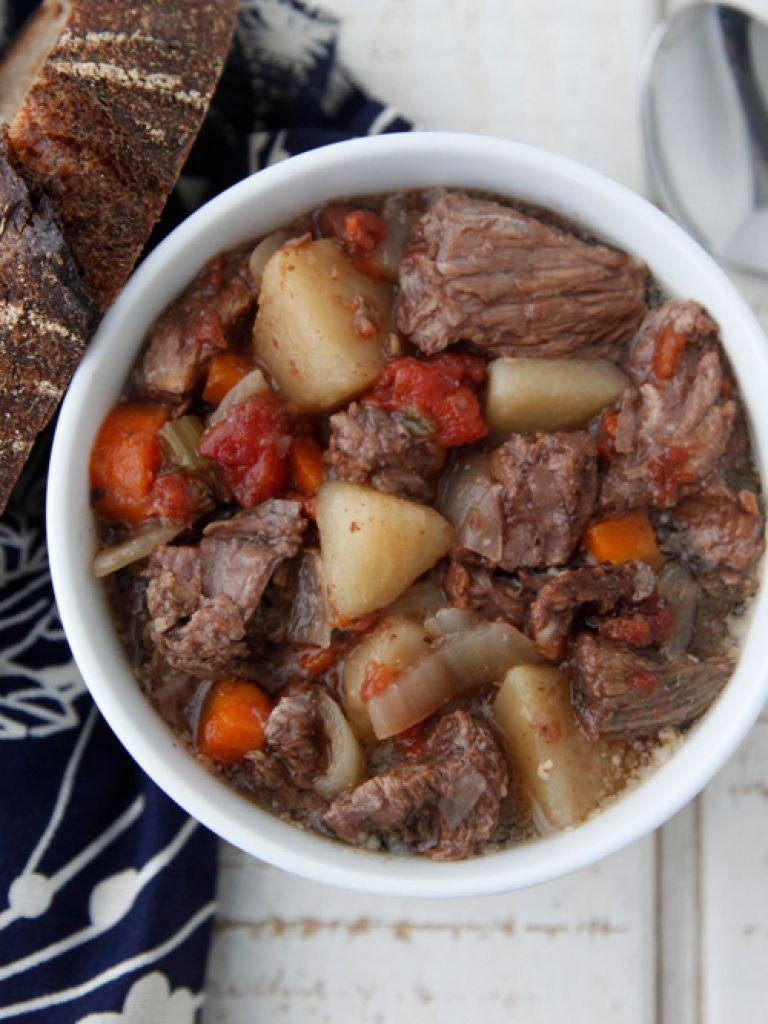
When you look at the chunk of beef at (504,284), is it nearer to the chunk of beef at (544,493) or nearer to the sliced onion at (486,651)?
the chunk of beef at (544,493)

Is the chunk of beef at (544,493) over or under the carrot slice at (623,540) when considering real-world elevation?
over

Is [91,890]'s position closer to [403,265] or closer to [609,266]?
[403,265]

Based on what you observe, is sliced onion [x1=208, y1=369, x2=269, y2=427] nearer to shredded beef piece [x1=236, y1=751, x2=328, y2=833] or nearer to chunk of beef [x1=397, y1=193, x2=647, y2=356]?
chunk of beef [x1=397, y1=193, x2=647, y2=356]

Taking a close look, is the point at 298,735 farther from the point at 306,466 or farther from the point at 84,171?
the point at 84,171

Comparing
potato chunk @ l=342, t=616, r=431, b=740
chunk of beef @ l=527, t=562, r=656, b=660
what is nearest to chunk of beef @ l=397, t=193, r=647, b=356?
chunk of beef @ l=527, t=562, r=656, b=660

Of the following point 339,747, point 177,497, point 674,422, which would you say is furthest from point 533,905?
point 177,497

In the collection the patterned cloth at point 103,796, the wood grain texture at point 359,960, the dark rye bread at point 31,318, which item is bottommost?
the wood grain texture at point 359,960

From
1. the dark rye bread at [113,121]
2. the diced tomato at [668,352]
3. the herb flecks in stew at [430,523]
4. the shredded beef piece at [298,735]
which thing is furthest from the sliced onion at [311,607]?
the diced tomato at [668,352]
